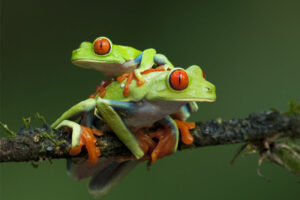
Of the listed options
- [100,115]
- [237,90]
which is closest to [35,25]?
[237,90]

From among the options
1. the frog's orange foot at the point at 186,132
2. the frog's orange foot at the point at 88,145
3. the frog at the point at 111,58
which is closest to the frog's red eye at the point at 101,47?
the frog at the point at 111,58

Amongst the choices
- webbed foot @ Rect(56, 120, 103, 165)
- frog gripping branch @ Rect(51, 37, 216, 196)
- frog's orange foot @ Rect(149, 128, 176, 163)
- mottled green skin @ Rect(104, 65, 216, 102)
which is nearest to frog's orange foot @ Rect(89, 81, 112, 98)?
frog gripping branch @ Rect(51, 37, 216, 196)

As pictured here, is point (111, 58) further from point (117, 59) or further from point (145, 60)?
point (145, 60)

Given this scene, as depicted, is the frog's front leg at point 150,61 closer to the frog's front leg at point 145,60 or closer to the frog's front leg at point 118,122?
the frog's front leg at point 145,60

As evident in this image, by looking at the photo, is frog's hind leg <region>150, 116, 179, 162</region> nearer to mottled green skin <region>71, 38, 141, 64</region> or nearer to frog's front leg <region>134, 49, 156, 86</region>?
frog's front leg <region>134, 49, 156, 86</region>

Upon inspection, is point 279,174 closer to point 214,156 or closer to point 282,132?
point 214,156

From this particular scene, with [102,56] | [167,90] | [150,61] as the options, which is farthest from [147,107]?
[102,56]
